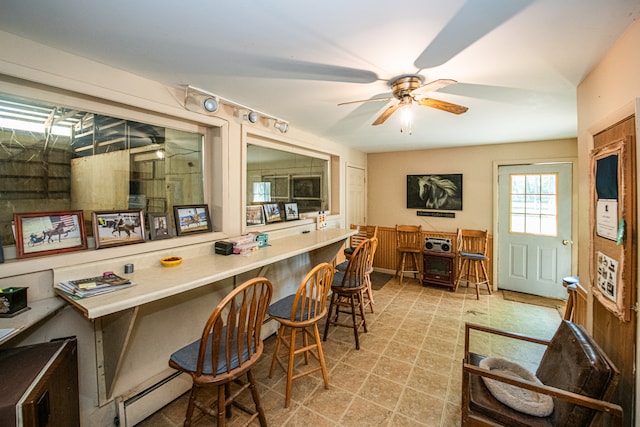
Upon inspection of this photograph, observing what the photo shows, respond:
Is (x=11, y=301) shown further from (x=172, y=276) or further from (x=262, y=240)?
(x=262, y=240)

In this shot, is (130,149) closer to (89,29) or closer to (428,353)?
(89,29)

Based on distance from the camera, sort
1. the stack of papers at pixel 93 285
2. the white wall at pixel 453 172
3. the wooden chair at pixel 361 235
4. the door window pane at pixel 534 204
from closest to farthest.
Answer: the stack of papers at pixel 93 285, the door window pane at pixel 534 204, the white wall at pixel 453 172, the wooden chair at pixel 361 235

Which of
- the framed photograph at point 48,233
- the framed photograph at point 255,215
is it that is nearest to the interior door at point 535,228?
the framed photograph at point 255,215

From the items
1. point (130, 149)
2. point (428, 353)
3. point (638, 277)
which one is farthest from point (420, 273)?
point (130, 149)

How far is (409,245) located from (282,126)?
311cm

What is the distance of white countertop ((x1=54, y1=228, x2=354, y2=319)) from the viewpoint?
1219mm

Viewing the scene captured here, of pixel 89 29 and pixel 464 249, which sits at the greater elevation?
pixel 89 29

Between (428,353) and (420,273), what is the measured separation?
219 centimetres

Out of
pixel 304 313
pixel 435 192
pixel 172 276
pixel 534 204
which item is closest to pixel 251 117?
pixel 172 276

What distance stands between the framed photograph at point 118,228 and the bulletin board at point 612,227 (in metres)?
2.72

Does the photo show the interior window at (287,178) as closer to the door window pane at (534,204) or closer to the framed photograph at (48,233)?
the framed photograph at (48,233)

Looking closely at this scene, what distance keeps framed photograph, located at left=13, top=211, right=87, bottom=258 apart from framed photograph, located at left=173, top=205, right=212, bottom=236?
0.58 metres

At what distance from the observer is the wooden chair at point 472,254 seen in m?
4.13

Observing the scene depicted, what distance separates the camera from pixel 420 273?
456 centimetres
